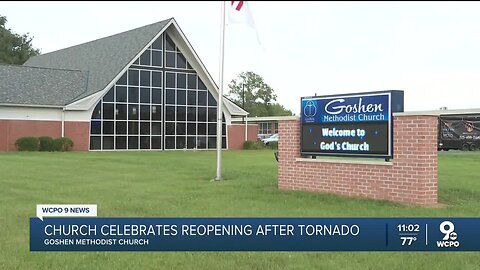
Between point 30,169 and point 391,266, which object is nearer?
point 391,266

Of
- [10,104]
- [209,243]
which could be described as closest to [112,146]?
[10,104]

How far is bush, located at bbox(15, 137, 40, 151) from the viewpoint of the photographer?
3431 centimetres

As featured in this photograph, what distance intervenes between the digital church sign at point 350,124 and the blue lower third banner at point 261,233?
Result: 531 centimetres

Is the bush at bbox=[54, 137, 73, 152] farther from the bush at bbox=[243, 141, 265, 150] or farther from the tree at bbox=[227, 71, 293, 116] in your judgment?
the tree at bbox=[227, 71, 293, 116]

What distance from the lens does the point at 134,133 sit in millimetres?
39094

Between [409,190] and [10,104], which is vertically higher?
[10,104]

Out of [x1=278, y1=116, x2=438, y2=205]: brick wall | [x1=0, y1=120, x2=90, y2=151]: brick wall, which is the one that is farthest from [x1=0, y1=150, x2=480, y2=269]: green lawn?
[x1=0, y1=120, x2=90, y2=151]: brick wall

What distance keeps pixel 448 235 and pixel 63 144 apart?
1275 inches

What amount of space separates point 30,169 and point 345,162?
1165 centimetres

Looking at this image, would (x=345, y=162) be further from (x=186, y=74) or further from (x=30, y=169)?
(x=186, y=74)

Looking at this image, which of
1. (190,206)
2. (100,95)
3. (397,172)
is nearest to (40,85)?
(100,95)

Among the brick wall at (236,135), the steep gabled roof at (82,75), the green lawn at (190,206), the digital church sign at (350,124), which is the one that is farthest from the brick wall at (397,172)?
the brick wall at (236,135)

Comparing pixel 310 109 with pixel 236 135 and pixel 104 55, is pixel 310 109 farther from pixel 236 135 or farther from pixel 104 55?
pixel 104 55

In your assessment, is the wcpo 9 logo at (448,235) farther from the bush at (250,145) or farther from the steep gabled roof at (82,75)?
the bush at (250,145)
